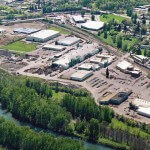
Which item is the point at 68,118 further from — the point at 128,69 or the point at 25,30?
the point at 25,30

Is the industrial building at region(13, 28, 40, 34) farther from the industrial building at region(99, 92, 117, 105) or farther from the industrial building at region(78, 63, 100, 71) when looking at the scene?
the industrial building at region(99, 92, 117, 105)

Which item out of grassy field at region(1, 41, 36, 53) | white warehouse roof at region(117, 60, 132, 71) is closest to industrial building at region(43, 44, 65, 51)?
grassy field at region(1, 41, 36, 53)

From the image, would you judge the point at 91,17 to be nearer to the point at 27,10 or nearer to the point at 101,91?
the point at 27,10

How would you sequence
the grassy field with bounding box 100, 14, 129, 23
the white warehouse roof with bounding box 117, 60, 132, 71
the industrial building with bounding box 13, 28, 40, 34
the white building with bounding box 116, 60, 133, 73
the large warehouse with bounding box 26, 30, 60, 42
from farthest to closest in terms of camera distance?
1. the grassy field with bounding box 100, 14, 129, 23
2. the industrial building with bounding box 13, 28, 40, 34
3. the large warehouse with bounding box 26, 30, 60, 42
4. the white warehouse roof with bounding box 117, 60, 132, 71
5. the white building with bounding box 116, 60, 133, 73

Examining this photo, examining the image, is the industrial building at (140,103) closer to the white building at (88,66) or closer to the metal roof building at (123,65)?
the metal roof building at (123,65)

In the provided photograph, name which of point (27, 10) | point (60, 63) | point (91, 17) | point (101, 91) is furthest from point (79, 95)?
point (27, 10)

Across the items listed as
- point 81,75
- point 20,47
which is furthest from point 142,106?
point 20,47

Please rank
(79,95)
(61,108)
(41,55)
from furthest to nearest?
1. (41,55)
2. (79,95)
3. (61,108)

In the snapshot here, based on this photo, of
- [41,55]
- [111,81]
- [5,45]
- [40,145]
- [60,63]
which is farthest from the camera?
[5,45]

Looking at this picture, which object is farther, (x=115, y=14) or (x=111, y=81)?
(x=115, y=14)
